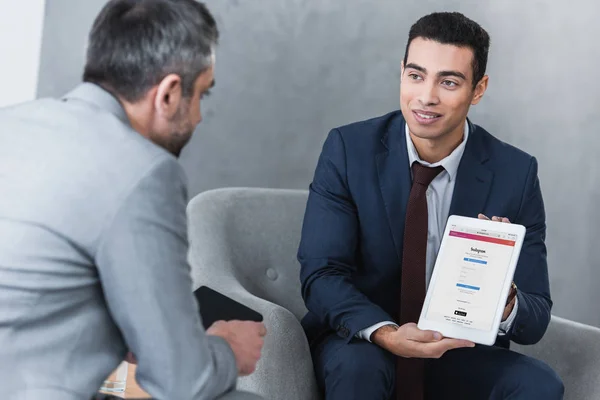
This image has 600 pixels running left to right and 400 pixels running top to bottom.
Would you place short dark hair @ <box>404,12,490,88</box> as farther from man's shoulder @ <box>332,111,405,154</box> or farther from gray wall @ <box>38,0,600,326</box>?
gray wall @ <box>38,0,600,326</box>

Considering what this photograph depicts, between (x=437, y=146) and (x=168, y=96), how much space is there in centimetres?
118

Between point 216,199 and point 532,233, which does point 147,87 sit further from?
point 532,233

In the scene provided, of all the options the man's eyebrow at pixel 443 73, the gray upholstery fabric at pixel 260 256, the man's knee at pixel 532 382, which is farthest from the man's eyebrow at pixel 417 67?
the man's knee at pixel 532 382

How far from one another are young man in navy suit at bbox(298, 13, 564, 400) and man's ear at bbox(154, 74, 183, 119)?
95 cm

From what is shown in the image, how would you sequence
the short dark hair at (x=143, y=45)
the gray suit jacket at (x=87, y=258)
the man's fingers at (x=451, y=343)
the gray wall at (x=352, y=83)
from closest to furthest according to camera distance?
the gray suit jacket at (x=87, y=258) → the short dark hair at (x=143, y=45) → the man's fingers at (x=451, y=343) → the gray wall at (x=352, y=83)

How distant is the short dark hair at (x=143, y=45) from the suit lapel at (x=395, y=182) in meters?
1.05

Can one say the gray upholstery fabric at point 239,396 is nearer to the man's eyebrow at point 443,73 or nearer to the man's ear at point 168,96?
the man's ear at point 168,96

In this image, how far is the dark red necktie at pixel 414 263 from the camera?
2260 mm

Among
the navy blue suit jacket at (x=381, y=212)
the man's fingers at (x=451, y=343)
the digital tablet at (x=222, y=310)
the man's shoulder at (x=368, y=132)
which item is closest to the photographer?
the digital tablet at (x=222, y=310)

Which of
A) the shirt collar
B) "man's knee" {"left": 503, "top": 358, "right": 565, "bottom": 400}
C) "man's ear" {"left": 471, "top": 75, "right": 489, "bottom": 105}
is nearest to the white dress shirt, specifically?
the shirt collar

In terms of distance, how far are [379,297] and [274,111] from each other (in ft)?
3.14

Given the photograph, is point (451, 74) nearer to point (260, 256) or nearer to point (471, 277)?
point (471, 277)

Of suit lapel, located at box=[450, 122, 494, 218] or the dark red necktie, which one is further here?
suit lapel, located at box=[450, 122, 494, 218]

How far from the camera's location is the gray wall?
3.03 meters
